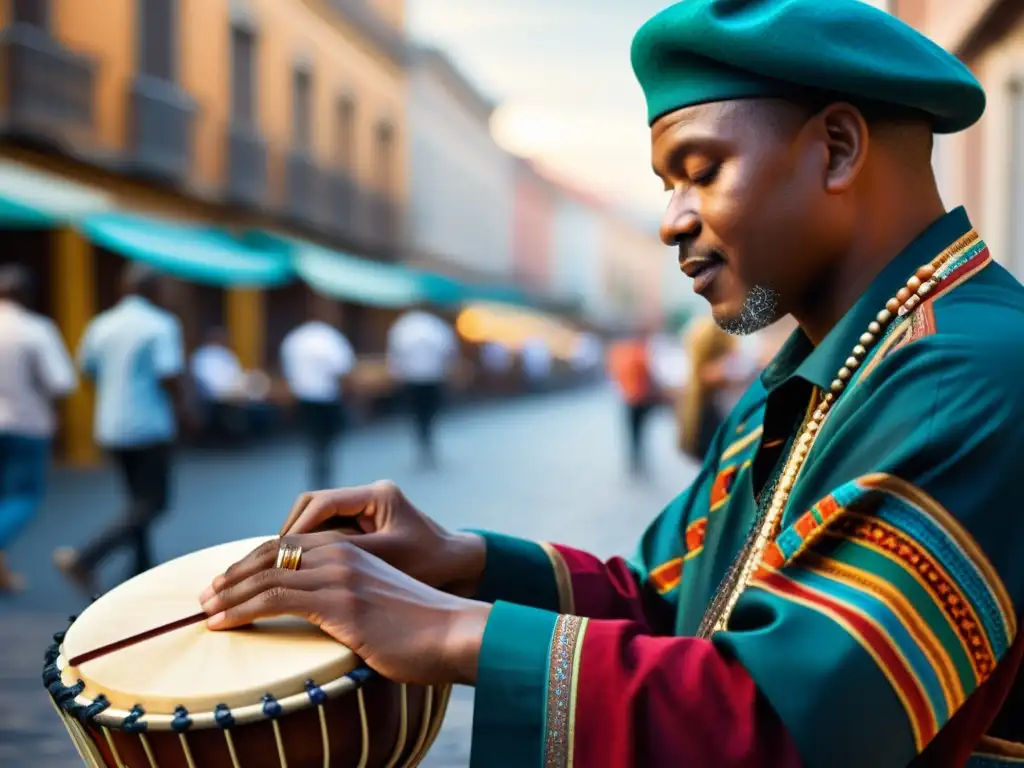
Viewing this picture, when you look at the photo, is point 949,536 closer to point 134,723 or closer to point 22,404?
point 134,723

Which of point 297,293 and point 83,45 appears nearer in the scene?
point 83,45

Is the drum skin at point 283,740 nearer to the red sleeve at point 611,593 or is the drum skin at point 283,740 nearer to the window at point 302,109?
the red sleeve at point 611,593

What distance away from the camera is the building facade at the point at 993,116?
18.2 ft

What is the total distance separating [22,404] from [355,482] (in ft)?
14.8

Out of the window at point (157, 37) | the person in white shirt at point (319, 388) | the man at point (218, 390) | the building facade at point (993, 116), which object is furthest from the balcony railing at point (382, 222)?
the building facade at point (993, 116)

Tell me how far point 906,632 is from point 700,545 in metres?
0.59

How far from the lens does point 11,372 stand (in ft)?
19.0

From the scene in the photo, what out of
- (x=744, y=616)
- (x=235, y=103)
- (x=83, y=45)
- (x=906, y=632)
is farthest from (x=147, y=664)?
(x=235, y=103)

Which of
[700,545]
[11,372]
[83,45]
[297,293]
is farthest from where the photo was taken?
[297,293]

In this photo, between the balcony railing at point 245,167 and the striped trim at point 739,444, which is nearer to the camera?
the striped trim at point 739,444

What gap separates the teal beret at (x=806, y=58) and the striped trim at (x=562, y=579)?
70cm

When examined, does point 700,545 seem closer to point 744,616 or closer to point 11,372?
point 744,616

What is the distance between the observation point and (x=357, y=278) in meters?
19.1

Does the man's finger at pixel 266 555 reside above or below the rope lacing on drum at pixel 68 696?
above
